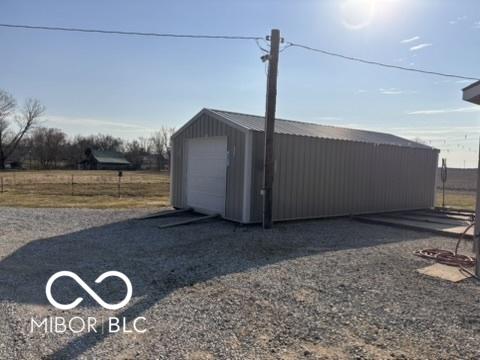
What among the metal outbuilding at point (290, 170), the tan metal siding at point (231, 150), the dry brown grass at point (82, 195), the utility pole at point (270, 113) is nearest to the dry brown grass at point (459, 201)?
the metal outbuilding at point (290, 170)

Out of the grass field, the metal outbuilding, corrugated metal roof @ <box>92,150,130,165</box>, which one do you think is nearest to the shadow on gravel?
the metal outbuilding

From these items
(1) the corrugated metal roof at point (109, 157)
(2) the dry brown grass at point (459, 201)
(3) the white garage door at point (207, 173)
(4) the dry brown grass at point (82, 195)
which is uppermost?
(1) the corrugated metal roof at point (109, 157)

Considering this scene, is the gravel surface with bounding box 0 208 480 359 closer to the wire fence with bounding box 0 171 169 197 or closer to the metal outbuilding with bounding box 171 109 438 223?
the metal outbuilding with bounding box 171 109 438 223

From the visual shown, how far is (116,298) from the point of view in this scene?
4.21 meters

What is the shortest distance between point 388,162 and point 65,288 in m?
10.4

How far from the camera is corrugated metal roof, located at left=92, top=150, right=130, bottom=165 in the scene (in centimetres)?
6269

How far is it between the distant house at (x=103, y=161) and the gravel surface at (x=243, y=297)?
56631mm

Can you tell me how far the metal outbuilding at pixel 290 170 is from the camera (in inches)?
375

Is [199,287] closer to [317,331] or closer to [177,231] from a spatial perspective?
[317,331]

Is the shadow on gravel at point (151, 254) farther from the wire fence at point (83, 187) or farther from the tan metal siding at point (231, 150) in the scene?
the wire fence at point (83, 187)

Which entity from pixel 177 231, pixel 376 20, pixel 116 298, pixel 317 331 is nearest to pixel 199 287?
pixel 116 298

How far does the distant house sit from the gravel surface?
186 ft

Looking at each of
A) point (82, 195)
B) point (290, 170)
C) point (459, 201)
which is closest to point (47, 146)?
point (82, 195)

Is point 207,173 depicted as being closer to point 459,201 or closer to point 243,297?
point 243,297
